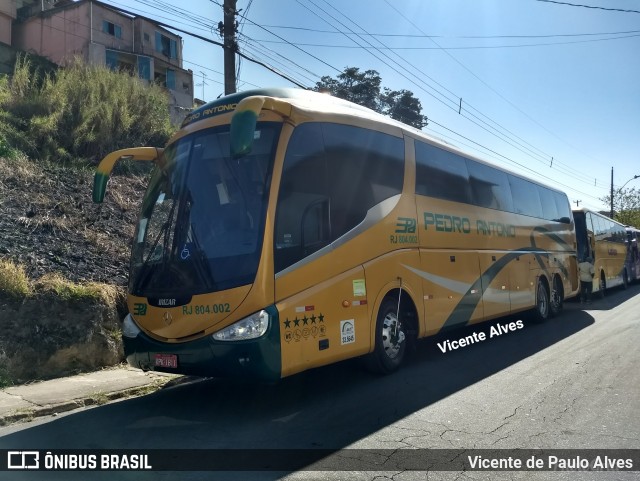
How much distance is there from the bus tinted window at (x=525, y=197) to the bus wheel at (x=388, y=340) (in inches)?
252

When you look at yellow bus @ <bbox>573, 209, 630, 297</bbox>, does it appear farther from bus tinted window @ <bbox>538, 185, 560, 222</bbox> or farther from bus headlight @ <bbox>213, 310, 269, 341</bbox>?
bus headlight @ <bbox>213, 310, 269, 341</bbox>

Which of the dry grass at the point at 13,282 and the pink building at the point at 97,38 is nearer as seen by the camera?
the dry grass at the point at 13,282

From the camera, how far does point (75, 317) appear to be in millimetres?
8703

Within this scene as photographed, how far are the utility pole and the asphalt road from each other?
26.0ft

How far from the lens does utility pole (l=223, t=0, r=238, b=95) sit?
44.0 ft

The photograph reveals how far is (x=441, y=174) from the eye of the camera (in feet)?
32.1

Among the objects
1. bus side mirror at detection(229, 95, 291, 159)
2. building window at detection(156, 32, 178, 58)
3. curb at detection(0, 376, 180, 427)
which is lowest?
curb at detection(0, 376, 180, 427)

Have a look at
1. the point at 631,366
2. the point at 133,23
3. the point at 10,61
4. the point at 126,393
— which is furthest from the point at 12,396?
the point at 133,23

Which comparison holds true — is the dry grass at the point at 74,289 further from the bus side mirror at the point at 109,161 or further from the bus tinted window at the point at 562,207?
the bus tinted window at the point at 562,207

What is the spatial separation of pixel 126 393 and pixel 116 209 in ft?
21.9

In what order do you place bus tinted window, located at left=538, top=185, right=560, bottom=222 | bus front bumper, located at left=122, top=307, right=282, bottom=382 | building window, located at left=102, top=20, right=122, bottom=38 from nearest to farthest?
bus front bumper, located at left=122, top=307, right=282, bottom=382, bus tinted window, located at left=538, top=185, right=560, bottom=222, building window, located at left=102, top=20, right=122, bottom=38

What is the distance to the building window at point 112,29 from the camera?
3828 centimetres

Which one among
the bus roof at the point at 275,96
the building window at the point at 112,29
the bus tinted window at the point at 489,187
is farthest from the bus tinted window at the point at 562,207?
the building window at the point at 112,29

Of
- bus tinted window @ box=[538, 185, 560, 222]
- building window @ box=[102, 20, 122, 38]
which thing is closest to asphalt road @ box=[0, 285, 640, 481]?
bus tinted window @ box=[538, 185, 560, 222]
